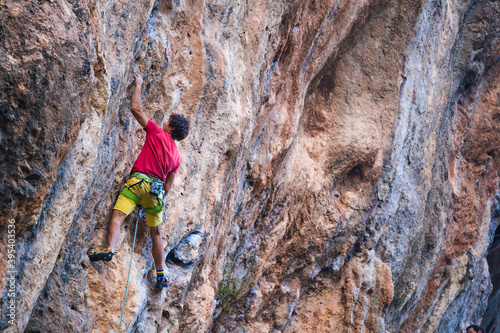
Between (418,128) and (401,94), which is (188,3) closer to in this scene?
(401,94)

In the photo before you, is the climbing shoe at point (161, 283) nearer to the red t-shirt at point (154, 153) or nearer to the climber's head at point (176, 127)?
the red t-shirt at point (154, 153)

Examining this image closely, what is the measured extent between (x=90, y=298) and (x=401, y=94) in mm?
6202

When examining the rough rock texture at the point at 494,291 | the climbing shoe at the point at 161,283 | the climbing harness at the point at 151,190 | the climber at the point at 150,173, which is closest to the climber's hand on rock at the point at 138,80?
the climber at the point at 150,173

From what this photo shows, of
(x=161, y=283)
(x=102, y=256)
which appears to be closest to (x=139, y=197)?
(x=102, y=256)

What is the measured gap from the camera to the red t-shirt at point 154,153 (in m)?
4.23

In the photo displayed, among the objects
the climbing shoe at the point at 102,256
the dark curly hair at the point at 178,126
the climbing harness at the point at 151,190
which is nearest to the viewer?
the climbing shoe at the point at 102,256

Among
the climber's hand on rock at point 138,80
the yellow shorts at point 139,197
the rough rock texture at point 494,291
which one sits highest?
the climber's hand on rock at point 138,80

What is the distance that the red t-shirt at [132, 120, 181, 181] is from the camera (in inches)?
167

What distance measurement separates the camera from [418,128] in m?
8.81

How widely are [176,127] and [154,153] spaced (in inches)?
13.1

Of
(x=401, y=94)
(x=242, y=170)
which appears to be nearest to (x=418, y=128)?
Result: (x=401, y=94)

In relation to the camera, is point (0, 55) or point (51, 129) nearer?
point (0, 55)

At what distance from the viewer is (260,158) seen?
21.0 feet

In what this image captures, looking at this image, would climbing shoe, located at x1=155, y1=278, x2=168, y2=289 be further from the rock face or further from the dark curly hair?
the dark curly hair
